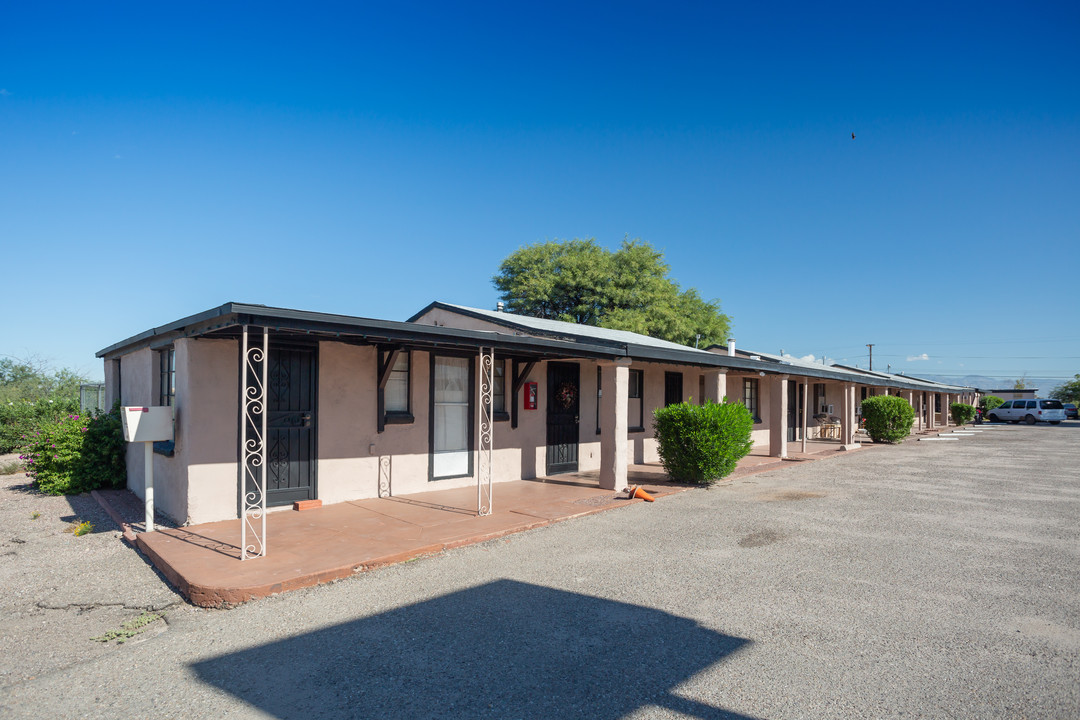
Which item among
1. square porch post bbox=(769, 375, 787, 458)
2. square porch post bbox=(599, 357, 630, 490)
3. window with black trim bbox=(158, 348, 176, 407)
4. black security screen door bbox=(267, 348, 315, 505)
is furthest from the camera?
square porch post bbox=(769, 375, 787, 458)

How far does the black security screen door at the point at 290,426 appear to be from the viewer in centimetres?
789

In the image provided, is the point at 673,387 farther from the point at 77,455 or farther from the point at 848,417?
the point at 77,455

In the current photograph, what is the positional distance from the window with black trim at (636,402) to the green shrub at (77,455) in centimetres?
1000

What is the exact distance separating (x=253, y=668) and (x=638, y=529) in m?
5.00

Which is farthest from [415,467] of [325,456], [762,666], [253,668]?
[762,666]

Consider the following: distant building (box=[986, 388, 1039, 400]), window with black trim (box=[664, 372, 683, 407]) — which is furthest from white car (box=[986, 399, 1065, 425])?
window with black trim (box=[664, 372, 683, 407])

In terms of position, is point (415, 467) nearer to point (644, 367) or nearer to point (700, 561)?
point (700, 561)

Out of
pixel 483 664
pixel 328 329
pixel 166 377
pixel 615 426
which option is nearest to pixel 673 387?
pixel 615 426

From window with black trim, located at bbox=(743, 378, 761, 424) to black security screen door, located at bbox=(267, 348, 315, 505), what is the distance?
558 inches

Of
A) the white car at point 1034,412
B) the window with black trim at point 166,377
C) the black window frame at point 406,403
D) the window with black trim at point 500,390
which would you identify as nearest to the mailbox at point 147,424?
the window with black trim at point 166,377

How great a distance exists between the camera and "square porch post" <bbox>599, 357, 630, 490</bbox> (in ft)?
33.5

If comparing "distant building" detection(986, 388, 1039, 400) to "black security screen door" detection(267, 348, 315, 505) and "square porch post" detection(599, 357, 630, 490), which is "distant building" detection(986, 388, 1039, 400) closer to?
"square porch post" detection(599, 357, 630, 490)

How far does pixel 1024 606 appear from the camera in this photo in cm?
502

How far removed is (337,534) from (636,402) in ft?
27.8
